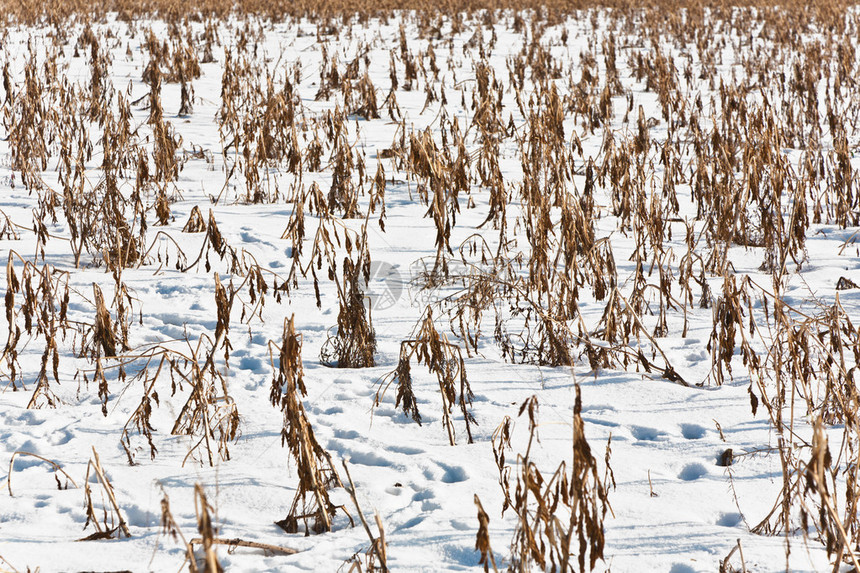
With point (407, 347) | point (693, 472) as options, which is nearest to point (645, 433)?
point (693, 472)

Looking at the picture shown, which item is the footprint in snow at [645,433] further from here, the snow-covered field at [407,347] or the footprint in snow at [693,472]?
the footprint in snow at [693,472]

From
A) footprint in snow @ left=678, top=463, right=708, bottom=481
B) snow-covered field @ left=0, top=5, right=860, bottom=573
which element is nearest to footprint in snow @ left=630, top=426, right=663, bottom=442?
snow-covered field @ left=0, top=5, right=860, bottom=573

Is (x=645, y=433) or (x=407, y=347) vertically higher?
(x=407, y=347)

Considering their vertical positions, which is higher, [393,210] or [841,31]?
[841,31]

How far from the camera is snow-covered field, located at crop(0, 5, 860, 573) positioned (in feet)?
5.95

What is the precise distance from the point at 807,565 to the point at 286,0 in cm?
1387

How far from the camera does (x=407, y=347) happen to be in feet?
9.16

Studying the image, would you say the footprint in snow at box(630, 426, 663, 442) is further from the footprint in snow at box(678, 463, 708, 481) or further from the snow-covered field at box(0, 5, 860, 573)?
the footprint in snow at box(678, 463, 708, 481)

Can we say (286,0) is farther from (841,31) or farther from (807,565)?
(807,565)

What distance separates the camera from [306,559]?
170 centimetres

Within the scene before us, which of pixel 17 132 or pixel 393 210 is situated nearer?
pixel 393 210

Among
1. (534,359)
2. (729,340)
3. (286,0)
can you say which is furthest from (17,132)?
(286,0)

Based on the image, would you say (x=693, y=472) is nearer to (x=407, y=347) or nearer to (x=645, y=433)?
(x=645, y=433)

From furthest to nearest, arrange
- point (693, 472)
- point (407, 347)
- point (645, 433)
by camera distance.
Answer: point (407, 347)
point (645, 433)
point (693, 472)
